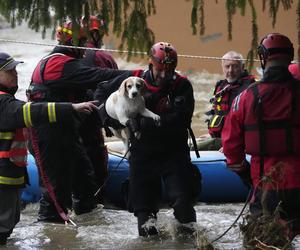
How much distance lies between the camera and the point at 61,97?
7301 mm

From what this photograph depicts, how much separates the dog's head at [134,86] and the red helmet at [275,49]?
1.24m

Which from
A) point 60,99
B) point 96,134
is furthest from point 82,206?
point 60,99

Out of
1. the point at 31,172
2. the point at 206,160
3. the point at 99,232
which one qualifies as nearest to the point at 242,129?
the point at 99,232

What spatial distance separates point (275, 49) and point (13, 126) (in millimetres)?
2262

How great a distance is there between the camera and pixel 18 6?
5.27 meters

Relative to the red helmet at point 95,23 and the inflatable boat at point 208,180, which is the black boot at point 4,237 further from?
the inflatable boat at point 208,180

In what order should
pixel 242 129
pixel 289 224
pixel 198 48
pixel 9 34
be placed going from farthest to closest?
pixel 9 34
pixel 198 48
pixel 242 129
pixel 289 224

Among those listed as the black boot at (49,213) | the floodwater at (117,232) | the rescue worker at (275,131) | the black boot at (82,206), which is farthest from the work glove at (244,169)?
the black boot at (82,206)

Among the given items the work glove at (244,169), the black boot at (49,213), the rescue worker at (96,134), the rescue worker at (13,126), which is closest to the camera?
the work glove at (244,169)

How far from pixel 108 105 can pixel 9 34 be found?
636 inches

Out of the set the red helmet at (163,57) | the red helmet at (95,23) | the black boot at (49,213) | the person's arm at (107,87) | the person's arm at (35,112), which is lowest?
the black boot at (49,213)

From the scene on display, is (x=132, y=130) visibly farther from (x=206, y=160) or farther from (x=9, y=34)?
(x=9, y=34)

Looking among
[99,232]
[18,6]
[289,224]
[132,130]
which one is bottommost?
[99,232]

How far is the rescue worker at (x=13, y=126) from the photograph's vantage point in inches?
240
